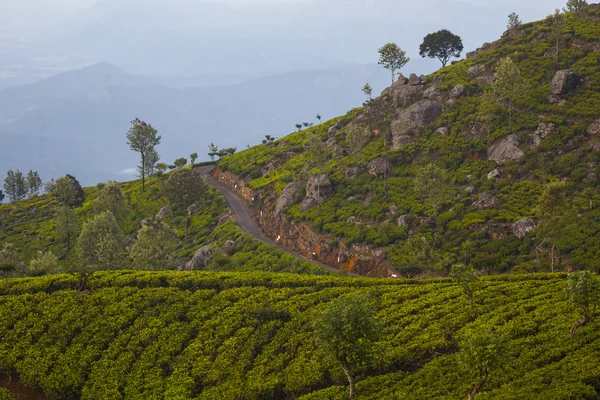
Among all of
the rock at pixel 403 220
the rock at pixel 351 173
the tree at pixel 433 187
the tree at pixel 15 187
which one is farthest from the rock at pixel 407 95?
the tree at pixel 15 187

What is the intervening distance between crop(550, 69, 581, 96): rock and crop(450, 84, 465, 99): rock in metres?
17.7

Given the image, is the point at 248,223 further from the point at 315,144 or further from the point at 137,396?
the point at 137,396

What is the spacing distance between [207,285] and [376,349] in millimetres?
23539

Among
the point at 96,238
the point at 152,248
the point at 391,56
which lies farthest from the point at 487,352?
the point at 391,56

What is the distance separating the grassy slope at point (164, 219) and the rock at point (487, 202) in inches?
1000

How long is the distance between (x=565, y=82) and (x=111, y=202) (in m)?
93.0

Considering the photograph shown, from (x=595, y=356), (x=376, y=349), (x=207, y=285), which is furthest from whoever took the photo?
(x=207, y=285)

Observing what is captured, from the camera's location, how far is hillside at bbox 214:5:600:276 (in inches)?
2456

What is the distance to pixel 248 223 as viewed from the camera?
102 m

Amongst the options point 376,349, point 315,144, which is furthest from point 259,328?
point 315,144

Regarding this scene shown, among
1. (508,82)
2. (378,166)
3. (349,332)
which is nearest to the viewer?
(349,332)

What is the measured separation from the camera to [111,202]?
368 ft

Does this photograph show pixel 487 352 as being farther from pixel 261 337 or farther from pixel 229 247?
pixel 229 247

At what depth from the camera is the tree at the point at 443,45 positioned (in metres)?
136
